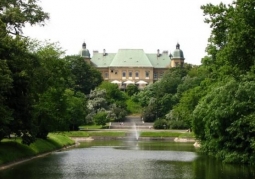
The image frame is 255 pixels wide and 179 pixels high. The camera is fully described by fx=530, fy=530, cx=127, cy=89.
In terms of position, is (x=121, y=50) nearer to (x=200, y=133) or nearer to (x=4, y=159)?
(x=200, y=133)

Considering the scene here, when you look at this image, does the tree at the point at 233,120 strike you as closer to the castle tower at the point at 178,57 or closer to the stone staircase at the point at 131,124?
the stone staircase at the point at 131,124

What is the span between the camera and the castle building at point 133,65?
14075cm

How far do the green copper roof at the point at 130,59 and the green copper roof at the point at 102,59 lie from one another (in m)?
1.60

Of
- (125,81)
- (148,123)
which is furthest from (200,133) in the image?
(125,81)

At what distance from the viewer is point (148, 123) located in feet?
305

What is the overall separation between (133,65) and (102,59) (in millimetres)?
9064

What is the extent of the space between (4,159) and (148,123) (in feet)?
206

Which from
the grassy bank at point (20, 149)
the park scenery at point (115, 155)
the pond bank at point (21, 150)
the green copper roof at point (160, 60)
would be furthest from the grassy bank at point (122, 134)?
the green copper roof at point (160, 60)

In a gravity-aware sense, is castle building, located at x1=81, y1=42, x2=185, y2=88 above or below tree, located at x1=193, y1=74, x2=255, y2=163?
above

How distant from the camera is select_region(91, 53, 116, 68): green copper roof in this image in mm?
143000

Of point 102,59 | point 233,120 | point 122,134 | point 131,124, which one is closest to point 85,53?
point 102,59

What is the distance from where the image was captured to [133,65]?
14150 centimetres

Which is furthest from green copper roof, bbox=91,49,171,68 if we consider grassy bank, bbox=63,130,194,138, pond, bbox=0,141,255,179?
pond, bbox=0,141,255,179

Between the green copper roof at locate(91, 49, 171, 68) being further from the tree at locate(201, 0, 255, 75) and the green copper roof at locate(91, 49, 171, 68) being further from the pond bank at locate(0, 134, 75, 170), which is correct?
the tree at locate(201, 0, 255, 75)
